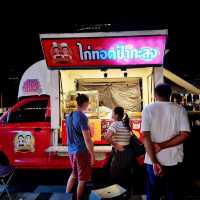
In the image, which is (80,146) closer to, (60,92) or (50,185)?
(50,185)

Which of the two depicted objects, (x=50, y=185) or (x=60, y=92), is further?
(x=60, y=92)

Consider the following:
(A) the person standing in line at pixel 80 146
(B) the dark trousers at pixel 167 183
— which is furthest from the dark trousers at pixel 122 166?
(B) the dark trousers at pixel 167 183

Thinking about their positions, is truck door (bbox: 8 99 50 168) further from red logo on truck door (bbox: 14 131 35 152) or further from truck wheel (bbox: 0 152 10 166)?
truck wheel (bbox: 0 152 10 166)

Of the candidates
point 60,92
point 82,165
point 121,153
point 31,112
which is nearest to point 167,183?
point 121,153

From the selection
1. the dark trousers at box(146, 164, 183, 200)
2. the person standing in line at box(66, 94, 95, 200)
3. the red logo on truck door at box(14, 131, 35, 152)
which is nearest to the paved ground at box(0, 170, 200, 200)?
the red logo on truck door at box(14, 131, 35, 152)

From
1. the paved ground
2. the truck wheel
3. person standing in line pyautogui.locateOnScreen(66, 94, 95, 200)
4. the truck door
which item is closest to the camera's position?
person standing in line pyautogui.locateOnScreen(66, 94, 95, 200)

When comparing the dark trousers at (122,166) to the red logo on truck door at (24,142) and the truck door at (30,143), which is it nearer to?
the truck door at (30,143)

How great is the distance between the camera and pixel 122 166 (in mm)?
5309

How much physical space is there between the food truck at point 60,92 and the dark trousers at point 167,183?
314 centimetres

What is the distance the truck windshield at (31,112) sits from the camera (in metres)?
7.74

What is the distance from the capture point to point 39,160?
289 inches

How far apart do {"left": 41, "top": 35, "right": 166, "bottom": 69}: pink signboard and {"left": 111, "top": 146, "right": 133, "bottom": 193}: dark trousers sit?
226 cm

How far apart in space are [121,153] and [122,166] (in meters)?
0.21

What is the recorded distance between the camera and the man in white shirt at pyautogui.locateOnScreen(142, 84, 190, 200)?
142 inches
